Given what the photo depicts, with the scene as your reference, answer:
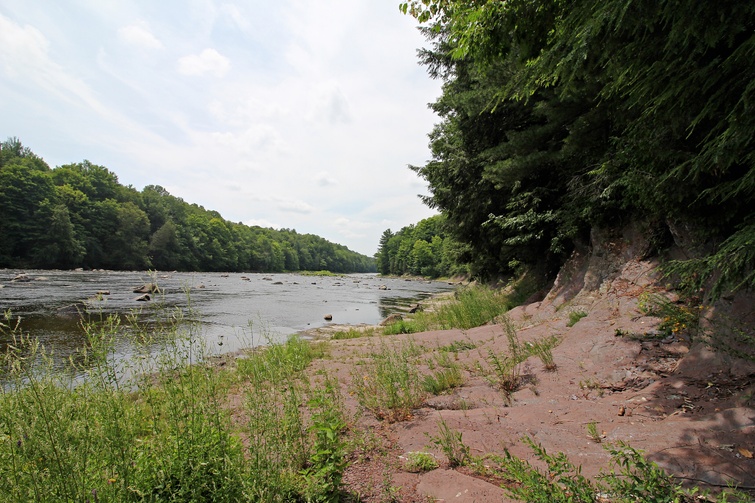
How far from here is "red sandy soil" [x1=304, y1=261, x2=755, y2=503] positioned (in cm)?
258

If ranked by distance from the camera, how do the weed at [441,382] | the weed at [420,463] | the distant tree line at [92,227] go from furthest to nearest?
1. the distant tree line at [92,227]
2. the weed at [441,382]
3. the weed at [420,463]

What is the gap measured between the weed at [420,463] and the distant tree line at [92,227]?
65.9 meters

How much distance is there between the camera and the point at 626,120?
6281 mm

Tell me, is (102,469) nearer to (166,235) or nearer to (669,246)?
(669,246)

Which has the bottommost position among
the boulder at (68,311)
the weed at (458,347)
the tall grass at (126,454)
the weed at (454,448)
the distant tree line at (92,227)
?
the weed at (458,347)

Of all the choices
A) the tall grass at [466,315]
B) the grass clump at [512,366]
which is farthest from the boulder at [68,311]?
the grass clump at [512,366]

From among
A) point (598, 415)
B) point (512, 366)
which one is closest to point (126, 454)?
point (598, 415)

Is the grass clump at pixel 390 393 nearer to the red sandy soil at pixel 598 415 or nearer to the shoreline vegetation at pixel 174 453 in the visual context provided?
the red sandy soil at pixel 598 415

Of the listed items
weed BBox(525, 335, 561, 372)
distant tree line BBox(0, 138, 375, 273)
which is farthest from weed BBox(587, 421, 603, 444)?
distant tree line BBox(0, 138, 375, 273)

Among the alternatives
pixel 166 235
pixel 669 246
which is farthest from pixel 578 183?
pixel 166 235

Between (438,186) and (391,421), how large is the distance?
12478 millimetres

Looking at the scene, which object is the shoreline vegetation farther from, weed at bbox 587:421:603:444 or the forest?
the forest

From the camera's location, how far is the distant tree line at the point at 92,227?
163 feet

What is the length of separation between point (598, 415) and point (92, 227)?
79743mm
